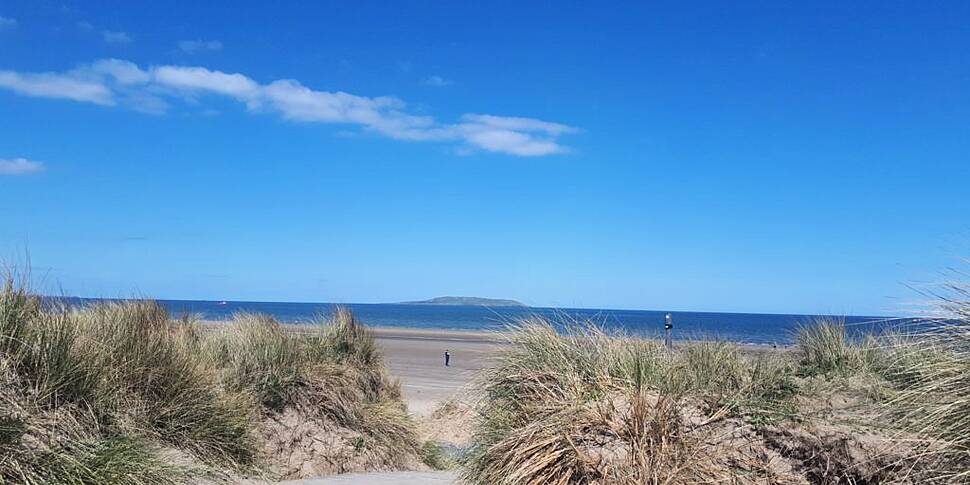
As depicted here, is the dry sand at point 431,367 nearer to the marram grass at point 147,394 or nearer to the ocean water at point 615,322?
the ocean water at point 615,322

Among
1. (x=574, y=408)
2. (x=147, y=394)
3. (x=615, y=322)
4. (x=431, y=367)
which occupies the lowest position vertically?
(x=431, y=367)

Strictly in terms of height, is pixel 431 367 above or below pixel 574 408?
below

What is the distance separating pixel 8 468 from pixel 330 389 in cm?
793

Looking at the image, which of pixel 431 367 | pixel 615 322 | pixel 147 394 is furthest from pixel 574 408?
pixel 431 367

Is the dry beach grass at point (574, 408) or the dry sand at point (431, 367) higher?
the dry beach grass at point (574, 408)

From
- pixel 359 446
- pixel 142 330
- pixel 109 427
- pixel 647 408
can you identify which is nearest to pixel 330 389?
pixel 359 446

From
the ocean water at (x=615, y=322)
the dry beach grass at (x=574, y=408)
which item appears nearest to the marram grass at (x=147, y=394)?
the dry beach grass at (x=574, y=408)

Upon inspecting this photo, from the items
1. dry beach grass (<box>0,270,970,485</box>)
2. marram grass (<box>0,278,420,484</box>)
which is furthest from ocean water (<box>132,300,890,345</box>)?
marram grass (<box>0,278,420,484</box>)

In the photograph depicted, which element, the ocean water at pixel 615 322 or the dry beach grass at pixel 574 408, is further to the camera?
the ocean water at pixel 615 322

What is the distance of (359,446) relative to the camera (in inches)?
527

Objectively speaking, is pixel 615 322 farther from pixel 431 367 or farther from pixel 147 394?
pixel 431 367

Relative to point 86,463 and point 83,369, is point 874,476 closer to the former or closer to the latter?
point 86,463

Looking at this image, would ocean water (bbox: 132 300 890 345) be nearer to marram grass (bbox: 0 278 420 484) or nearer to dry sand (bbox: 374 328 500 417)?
dry sand (bbox: 374 328 500 417)

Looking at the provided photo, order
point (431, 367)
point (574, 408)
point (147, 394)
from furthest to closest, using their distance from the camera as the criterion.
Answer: point (431, 367) → point (147, 394) → point (574, 408)
